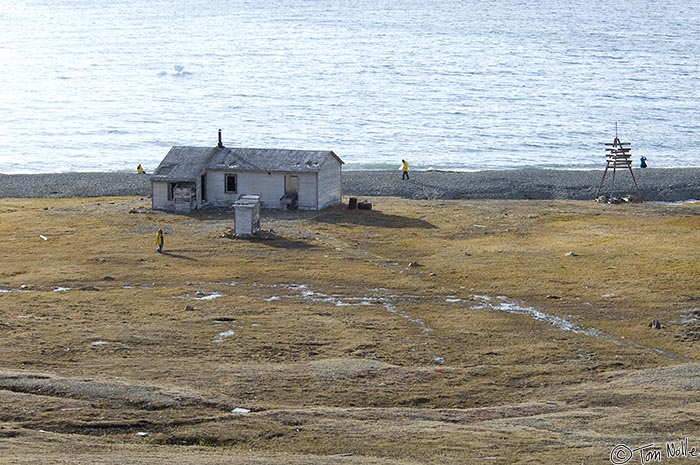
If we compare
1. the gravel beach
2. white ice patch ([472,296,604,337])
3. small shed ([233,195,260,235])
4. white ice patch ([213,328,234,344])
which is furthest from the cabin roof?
white ice patch ([213,328,234,344])

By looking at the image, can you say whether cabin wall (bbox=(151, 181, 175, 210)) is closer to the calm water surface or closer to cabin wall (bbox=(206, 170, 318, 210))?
cabin wall (bbox=(206, 170, 318, 210))

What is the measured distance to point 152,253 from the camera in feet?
154

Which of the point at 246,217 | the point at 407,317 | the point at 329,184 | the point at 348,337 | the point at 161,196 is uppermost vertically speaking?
the point at 329,184

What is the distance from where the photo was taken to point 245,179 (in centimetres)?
5766

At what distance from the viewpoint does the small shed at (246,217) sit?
4962 centimetres

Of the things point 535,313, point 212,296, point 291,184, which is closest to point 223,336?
point 212,296

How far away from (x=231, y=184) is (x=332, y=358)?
2711cm

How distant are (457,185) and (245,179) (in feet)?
57.5

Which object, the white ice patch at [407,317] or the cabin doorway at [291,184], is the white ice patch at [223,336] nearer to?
the white ice patch at [407,317]

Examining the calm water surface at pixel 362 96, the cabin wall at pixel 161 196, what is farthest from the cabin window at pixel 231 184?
the calm water surface at pixel 362 96

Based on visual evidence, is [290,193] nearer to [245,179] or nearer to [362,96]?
[245,179]

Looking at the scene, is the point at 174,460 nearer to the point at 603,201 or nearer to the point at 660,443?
the point at 660,443

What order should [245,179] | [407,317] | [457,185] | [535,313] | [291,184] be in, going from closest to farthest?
1. [407,317]
2. [535,313]
3. [291,184]
4. [245,179]
5. [457,185]

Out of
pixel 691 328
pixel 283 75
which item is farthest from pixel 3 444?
pixel 283 75
